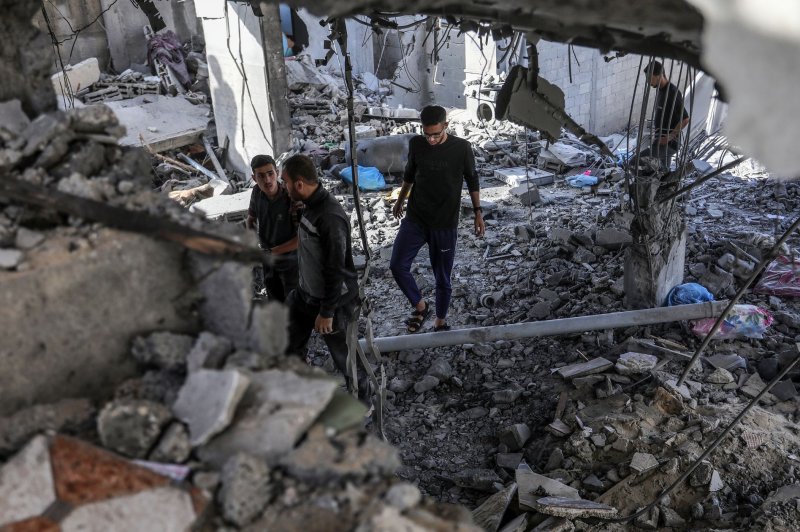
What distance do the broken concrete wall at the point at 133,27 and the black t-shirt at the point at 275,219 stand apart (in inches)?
490

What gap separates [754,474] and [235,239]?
4.24 meters

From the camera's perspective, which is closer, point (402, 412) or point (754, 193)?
point (402, 412)

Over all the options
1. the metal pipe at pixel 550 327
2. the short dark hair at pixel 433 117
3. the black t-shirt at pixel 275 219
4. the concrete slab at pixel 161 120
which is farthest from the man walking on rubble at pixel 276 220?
the concrete slab at pixel 161 120

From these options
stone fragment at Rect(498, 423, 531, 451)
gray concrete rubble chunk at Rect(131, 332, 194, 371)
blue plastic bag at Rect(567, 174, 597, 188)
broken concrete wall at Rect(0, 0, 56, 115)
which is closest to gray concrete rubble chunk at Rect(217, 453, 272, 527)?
gray concrete rubble chunk at Rect(131, 332, 194, 371)

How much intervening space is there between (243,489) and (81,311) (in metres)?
0.78

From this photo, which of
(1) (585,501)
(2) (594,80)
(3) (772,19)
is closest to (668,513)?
(1) (585,501)

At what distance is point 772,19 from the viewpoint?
57.3 inches

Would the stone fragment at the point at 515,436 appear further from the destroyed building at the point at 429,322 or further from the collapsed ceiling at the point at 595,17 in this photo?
the collapsed ceiling at the point at 595,17

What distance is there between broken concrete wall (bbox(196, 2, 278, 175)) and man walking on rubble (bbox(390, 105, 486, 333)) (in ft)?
16.5

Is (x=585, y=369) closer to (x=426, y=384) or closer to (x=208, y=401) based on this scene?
(x=426, y=384)

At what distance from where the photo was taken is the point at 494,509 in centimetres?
464

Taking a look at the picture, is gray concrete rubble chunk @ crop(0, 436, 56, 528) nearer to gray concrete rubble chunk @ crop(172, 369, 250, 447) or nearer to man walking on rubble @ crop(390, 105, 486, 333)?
gray concrete rubble chunk @ crop(172, 369, 250, 447)

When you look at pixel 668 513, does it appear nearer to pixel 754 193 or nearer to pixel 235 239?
pixel 235 239

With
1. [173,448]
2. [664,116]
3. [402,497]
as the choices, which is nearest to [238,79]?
[664,116]
